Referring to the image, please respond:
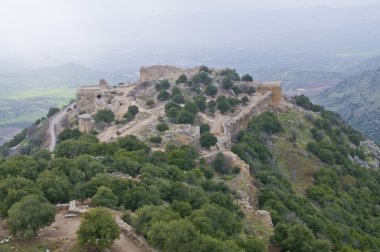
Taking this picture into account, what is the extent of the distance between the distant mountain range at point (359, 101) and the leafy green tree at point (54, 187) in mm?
101386

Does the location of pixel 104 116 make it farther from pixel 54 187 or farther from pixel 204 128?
pixel 54 187

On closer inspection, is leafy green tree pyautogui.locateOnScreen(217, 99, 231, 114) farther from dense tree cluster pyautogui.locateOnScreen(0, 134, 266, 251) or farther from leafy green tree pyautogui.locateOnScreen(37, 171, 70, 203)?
leafy green tree pyautogui.locateOnScreen(37, 171, 70, 203)

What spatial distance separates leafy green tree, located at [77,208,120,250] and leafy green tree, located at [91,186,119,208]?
4498 millimetres

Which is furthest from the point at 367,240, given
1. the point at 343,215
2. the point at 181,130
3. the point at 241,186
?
the point at 181,130

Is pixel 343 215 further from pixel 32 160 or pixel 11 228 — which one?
pixel 11 228

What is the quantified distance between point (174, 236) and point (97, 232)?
2857mm

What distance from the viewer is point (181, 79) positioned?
62.6m

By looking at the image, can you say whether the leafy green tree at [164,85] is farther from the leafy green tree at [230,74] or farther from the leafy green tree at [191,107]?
the leafy green tree at [191,107]

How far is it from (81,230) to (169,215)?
364cm

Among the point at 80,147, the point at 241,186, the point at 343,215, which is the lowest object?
the point at 343,215

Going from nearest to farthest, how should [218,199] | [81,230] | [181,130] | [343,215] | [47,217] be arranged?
[81,230]
[47,217]
[218,199]
[343,215]
[181,130]

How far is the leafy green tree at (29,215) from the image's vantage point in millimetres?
19734

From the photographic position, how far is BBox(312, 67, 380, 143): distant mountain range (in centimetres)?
13364

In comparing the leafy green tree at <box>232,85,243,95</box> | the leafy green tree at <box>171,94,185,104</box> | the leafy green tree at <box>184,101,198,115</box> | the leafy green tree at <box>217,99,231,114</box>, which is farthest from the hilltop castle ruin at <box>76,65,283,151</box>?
the leafy green tree at <box>171,94,185,104</box>
